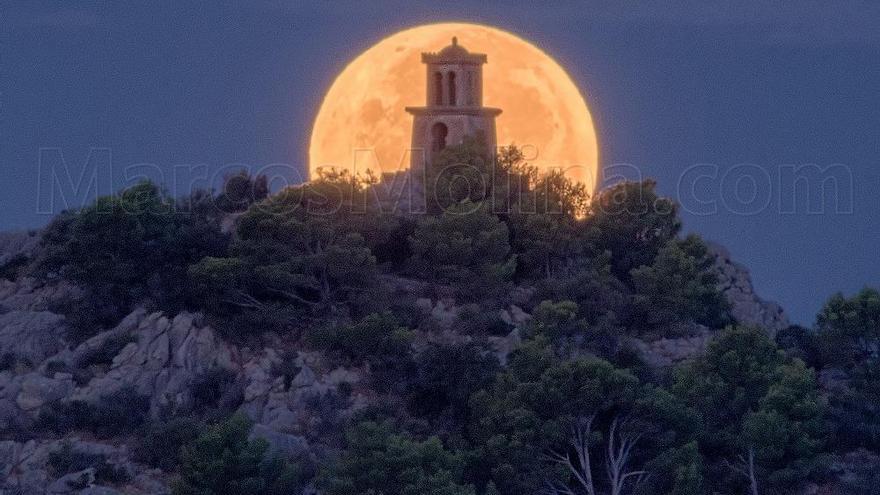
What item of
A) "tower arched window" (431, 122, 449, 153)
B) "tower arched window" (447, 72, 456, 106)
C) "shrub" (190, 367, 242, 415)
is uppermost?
"tower arched window" (447, 72, 456, 106)

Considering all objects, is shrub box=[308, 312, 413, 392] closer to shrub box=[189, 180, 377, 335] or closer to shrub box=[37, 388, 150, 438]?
shrub box=[189, 180, 377, 335]

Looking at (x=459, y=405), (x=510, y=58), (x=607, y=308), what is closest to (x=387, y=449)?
(x=459, y=405)

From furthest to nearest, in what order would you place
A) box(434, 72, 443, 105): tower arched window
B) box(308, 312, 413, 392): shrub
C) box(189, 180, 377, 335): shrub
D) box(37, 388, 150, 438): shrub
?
box(434, 72, 443, 105): tower arched window
box(189, 180, 377, 335): shrub
box(308, 312, 413, 392): shrub
box(37, 388, 150, 438): shrub

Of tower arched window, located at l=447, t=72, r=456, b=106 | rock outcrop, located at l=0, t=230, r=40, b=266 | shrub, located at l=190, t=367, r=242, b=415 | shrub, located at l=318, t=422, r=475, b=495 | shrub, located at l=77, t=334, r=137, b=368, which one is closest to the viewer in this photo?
shrub, located at l=318, t=422, r=475, b=495

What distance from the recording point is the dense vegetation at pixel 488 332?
98.8 metres

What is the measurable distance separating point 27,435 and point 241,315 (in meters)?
7.96

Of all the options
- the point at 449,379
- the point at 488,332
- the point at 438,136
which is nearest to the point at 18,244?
the point at 438,136

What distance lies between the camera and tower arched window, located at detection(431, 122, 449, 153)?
113 m

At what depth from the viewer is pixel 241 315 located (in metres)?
106

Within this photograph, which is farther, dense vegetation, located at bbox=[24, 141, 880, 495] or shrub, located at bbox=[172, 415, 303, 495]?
dense vegetation, located at bbox=[24, 141, 880, 495]

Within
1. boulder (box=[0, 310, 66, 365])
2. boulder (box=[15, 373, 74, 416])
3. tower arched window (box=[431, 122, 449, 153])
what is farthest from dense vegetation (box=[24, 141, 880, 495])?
tower arched window (box=[431, 122, 449, 153])

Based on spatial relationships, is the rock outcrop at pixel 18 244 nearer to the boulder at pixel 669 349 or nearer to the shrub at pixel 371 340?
the shrub at pixel 371 340

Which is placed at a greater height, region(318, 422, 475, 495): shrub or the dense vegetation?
the dense vegetation

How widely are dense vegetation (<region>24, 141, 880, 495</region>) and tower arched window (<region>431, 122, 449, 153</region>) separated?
1.53 m
